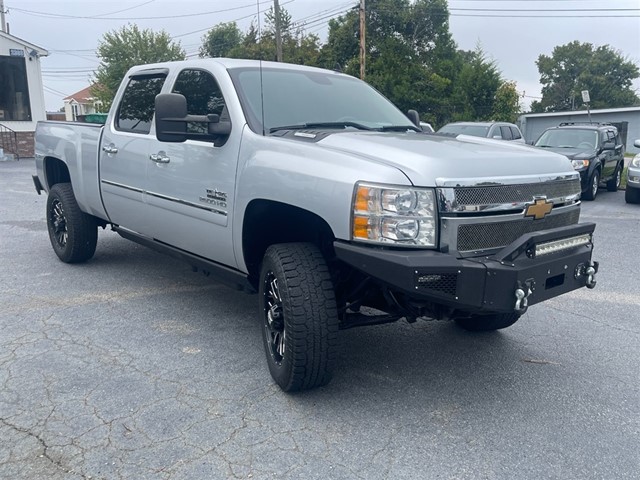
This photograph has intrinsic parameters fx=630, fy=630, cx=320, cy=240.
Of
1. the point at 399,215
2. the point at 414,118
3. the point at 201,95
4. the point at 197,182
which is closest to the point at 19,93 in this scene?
the point at 201,95

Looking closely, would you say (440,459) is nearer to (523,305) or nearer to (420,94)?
(523,305)

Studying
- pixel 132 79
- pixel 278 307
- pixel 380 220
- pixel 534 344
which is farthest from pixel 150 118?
pixel 534 344

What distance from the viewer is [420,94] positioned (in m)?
35.3

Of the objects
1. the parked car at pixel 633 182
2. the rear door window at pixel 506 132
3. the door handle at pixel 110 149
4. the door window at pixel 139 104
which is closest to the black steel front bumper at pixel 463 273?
the door window at pixel 139 104

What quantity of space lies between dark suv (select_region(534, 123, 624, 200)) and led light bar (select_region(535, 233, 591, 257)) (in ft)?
32.6

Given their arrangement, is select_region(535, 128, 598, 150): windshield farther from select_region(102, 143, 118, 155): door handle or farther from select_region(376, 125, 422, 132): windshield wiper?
select_region(102, 143, 118, 155): door handle

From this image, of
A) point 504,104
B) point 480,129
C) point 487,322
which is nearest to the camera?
point 487,322

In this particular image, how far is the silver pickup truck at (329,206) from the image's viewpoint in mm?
3166

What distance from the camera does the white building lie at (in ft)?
81.6

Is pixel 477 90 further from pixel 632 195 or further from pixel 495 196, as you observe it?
pixel 495 196

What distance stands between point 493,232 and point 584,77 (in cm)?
6940

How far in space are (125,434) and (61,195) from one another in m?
3.92

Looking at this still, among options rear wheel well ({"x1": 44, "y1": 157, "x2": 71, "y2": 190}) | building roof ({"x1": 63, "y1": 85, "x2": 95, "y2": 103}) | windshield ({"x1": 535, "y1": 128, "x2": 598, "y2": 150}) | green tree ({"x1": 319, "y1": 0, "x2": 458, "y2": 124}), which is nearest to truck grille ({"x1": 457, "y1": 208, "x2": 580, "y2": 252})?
rear wheel well ({"x1": 44, "y1": 157, "x2": 71, "y2": 190})

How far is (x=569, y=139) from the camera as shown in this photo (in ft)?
46.8
